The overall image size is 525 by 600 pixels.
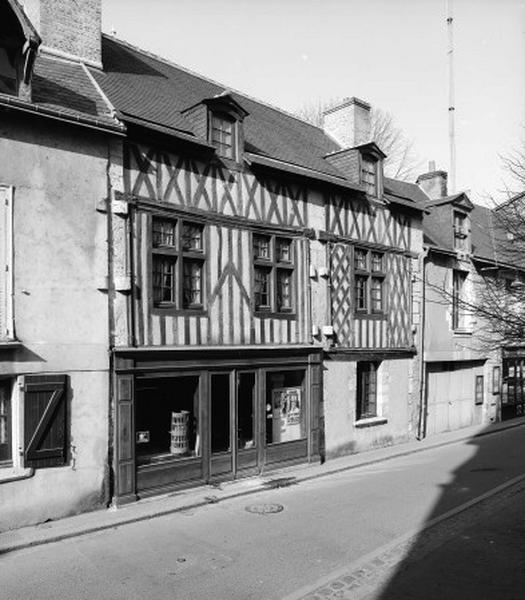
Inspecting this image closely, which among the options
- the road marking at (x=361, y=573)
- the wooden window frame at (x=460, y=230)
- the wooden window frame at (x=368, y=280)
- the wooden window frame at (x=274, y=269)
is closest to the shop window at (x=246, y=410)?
the wooden window frame at (x=274, y=269)

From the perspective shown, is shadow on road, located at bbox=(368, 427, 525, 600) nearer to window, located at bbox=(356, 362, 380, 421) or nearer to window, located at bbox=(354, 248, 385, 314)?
window, located at bbox=(356, 362, 380, 421)

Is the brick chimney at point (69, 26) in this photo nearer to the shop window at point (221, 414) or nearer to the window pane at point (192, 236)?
the window pane at point (192, 236)

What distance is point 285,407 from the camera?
12367 mm

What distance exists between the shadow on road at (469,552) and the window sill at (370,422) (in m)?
3.00

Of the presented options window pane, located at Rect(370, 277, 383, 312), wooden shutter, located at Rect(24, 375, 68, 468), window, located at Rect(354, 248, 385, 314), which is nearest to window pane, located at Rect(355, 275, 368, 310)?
window, located at Rect(354, 248, 385, 314)

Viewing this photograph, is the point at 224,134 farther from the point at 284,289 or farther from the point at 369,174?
the point at 369,174

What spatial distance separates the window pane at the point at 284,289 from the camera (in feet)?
40.4

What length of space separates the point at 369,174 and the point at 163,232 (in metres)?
6.80

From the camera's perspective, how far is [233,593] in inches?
245

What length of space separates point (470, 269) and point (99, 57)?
43.9 ft

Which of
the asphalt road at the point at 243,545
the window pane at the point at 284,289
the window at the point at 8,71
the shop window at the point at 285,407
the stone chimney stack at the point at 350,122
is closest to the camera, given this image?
the asphalt road at the point at 243,545

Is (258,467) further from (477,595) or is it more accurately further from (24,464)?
(477,595)

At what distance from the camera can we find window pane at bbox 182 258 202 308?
10.6m

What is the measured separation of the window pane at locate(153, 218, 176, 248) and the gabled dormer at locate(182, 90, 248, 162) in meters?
1.89
